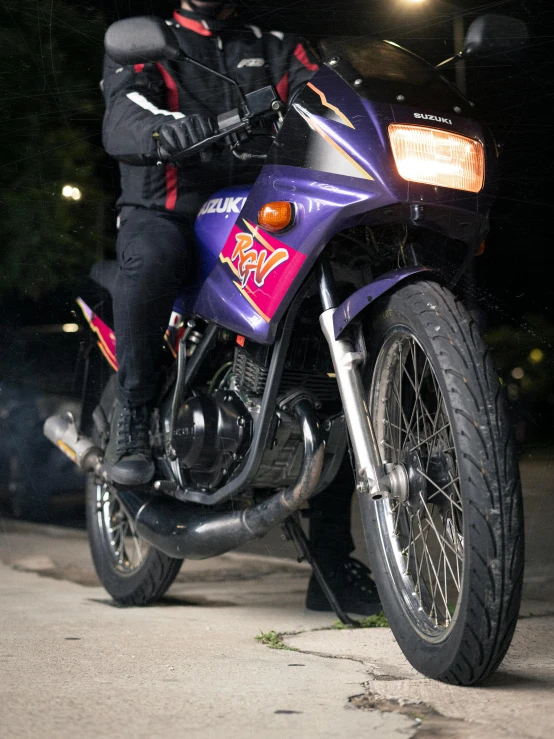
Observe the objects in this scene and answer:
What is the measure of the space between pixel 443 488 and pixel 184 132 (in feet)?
3.38

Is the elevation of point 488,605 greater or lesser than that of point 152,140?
lesser

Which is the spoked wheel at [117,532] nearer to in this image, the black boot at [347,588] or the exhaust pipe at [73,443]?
the exhaust pipe at [73,443]

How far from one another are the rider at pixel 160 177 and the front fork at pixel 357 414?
2.14ft

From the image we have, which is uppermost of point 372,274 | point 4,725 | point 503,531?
point 372,274

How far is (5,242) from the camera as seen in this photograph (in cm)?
354

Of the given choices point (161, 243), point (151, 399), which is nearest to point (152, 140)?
point (161, 243)

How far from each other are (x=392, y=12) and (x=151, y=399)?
4.91 feet

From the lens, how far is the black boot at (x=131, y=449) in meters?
2.73

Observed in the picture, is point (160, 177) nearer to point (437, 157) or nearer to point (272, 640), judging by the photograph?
point (437, 157)

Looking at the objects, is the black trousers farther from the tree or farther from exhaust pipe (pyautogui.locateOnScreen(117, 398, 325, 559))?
the tree

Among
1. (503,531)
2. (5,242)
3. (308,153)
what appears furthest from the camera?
Answer: (5,242)

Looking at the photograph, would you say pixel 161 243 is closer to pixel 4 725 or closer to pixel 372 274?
pixel 372 274

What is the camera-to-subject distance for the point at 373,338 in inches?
82.0

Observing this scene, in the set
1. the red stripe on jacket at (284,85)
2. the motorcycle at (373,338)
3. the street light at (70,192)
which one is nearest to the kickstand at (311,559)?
the motorcycle at (373,338)
